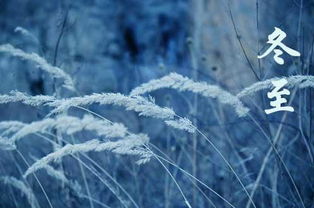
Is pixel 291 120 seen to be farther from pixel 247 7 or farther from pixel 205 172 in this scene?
pixel 247 7

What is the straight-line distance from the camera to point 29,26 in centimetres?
500

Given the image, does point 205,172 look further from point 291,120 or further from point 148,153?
point 148,153

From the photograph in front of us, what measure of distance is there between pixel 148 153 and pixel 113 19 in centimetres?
474

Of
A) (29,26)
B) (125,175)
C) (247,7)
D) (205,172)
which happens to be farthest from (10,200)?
(247,7)

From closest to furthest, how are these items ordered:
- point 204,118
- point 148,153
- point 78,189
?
point 148,153
point 78,189
point 204,118

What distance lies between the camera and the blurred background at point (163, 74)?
245 centimetres

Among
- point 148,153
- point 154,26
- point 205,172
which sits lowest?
point 205,172

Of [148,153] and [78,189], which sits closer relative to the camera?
[148,153]

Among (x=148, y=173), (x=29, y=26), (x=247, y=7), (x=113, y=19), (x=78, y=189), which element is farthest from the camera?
(x=113, y=19)

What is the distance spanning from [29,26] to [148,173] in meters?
2.78

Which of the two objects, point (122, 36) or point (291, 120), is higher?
point (122, 36)

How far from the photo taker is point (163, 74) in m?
3.59

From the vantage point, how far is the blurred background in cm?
245

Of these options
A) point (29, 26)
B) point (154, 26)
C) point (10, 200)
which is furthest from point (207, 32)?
point (10, 200)
